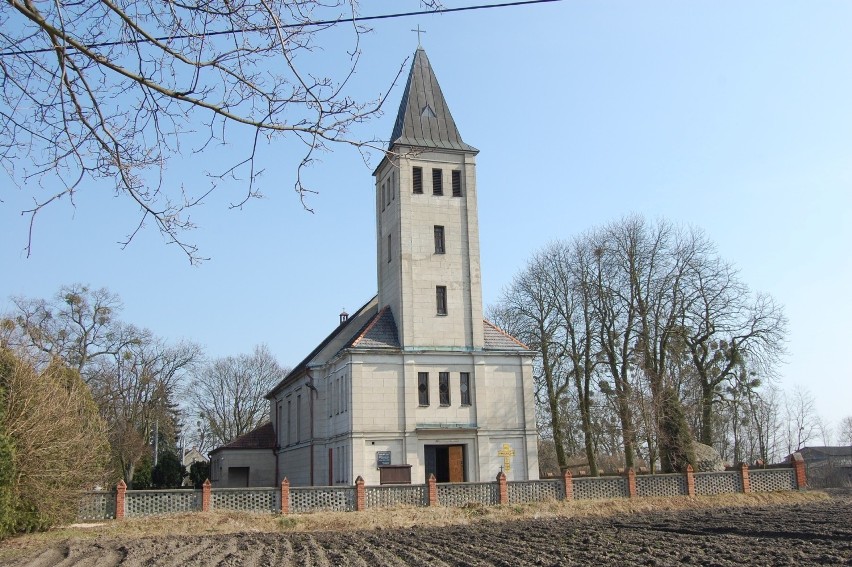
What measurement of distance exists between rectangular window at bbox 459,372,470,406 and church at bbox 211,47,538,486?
52mm

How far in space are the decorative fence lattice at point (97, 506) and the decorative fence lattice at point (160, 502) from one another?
502 millimetres

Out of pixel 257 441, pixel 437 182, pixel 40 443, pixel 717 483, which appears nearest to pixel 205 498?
pixel 40 443

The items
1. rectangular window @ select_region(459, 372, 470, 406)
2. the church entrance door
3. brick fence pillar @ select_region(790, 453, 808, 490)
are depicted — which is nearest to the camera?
brick fence pillar @ select_region(790, 453, 808, 490)

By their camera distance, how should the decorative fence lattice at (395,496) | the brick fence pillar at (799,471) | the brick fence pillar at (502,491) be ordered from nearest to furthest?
the decorative fence lattice at (395,496), the brick fence pillar at (502,491), the brick fence pillar at (799,471)

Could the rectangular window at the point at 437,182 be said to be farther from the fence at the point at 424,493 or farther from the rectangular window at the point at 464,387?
the fence at the point at 424,493

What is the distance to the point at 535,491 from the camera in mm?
32094

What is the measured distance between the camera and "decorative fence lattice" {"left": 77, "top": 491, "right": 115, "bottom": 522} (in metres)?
26.8

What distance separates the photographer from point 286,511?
29031 millimetres

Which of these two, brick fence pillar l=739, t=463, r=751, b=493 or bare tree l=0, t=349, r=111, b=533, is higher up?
bare tree l=0, t=349, r=111, b=533

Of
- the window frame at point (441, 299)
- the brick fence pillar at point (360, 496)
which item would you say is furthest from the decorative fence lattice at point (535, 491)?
the window frame at point (441, 299)

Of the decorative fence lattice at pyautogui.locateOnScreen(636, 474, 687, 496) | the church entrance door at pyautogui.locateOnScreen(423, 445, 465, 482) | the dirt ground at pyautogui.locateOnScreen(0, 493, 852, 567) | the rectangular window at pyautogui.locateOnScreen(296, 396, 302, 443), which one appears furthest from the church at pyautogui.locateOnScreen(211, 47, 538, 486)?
the dirt ground at pyautogui.locateOnScreen(0, 493, 852, 567)

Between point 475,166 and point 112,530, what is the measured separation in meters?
22.7

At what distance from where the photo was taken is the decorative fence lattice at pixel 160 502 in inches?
1093

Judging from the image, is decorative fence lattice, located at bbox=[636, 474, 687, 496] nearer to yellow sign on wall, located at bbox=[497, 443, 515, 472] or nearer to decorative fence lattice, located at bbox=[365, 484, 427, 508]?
yellow sign on wall, located at bbox=[497, 443, 515, 472]
